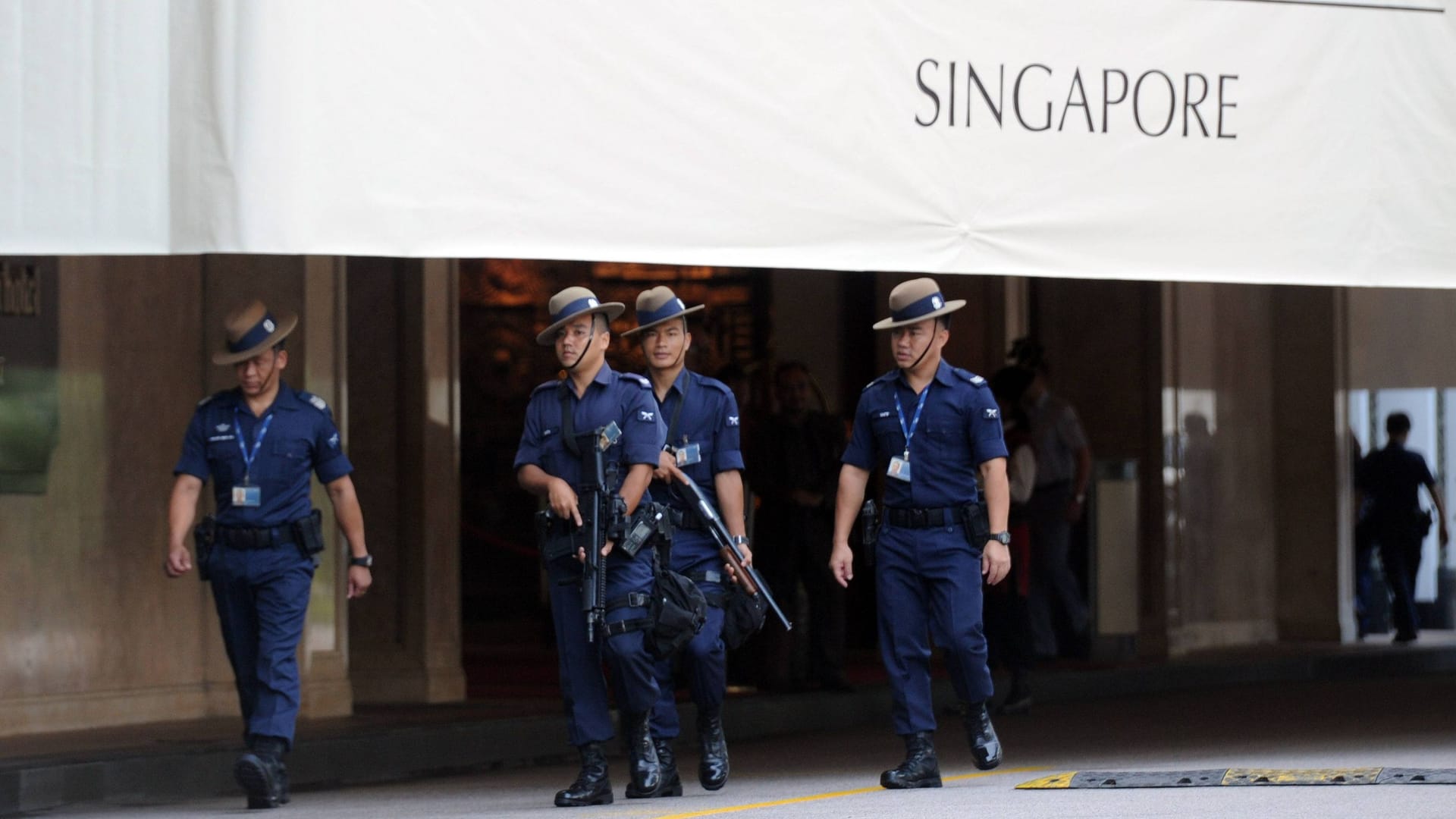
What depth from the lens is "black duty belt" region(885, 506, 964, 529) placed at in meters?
10.1

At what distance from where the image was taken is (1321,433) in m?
19.7

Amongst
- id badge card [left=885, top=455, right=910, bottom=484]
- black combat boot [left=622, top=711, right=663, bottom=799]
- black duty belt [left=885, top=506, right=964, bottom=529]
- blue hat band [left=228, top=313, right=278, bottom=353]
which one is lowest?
black combat boot [left=622, top=711, right=663, bottom=799]

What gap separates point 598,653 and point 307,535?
→ 1.41 meters

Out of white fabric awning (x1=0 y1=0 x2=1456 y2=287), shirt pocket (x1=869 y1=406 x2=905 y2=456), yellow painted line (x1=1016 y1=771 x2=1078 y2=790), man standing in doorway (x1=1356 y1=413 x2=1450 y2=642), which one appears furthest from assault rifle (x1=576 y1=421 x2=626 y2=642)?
man standing in doorway (x1=1356 y1=413 x2=1450 y2=642)

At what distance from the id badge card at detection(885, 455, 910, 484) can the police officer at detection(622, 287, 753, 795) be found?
68cm

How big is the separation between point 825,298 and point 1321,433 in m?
4.19

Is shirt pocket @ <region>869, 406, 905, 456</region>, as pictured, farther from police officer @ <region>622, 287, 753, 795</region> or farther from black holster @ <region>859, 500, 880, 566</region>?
police officer @ <region>622, 287, 753, 795</region>

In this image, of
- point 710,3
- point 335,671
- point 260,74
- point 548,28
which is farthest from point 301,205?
point 335,671

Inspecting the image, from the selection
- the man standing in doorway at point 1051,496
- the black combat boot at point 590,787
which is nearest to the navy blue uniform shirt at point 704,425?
the black combat boot at point 590,787

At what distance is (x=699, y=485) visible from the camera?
1039 cm

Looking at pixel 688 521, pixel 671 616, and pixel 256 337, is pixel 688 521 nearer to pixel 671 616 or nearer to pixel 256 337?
pixel 671 616

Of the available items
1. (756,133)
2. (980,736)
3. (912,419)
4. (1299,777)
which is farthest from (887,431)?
(1299,777)

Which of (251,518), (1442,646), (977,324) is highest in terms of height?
(977,324)

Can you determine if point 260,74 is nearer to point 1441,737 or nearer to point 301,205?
point 301,205
